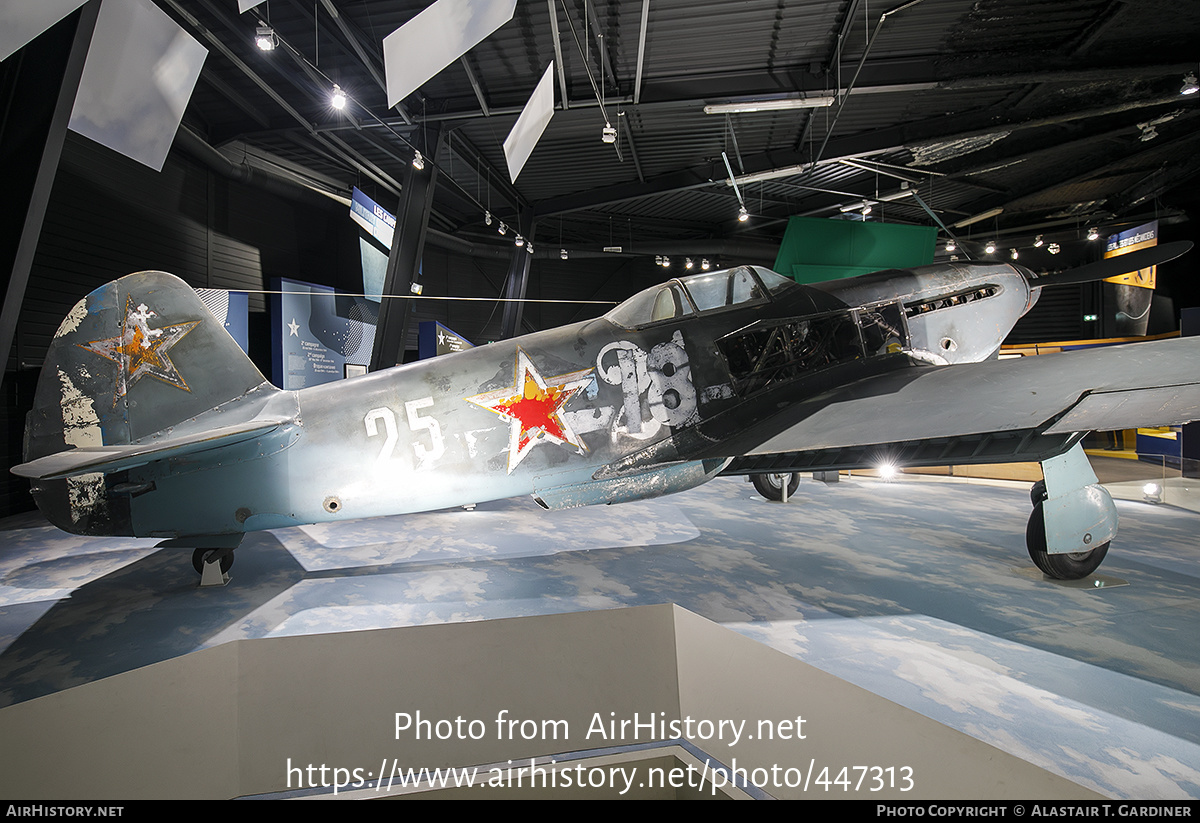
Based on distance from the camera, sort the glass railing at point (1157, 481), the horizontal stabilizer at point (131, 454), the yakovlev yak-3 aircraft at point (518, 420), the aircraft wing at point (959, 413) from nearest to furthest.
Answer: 1. the horizontal stabilizer at point (131, 454)
2. the aircraft wing at point (959, 413)
3. the yakovlev yak-3 aircraft at point (518, 420)
4. the glass railing at point (1157, 481)

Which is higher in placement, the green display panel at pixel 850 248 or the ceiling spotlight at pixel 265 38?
the ceiling spotlight at pixel 265 38

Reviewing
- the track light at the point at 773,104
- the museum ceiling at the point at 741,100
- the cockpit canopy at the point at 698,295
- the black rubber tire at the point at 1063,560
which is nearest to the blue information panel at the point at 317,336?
the museum ceiling at the point at 741,100

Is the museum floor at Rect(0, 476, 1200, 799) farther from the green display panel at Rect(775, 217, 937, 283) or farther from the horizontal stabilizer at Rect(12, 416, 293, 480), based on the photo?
the green display panel at Rect(775, 217, 937, 283)

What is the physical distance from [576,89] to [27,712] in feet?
28.8

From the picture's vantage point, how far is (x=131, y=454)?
2.38 metres

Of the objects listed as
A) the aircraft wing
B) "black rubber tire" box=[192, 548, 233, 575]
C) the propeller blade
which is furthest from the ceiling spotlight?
the propeller blade

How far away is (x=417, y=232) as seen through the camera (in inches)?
319

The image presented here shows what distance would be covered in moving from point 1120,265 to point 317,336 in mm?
9843

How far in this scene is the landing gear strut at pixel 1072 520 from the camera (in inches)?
126

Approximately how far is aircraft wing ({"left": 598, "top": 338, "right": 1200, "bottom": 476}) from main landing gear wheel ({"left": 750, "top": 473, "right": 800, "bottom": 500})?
2.09m

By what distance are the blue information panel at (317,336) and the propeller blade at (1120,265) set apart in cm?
840

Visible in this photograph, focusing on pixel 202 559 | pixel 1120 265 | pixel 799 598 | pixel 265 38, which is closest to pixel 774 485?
pixel 799 598

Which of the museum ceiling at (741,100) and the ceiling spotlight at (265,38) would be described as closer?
the ceiling spotlight at (265,38)

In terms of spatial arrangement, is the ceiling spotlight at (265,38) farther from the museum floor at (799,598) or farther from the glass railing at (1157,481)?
→ the glass railing at (1157,481)
